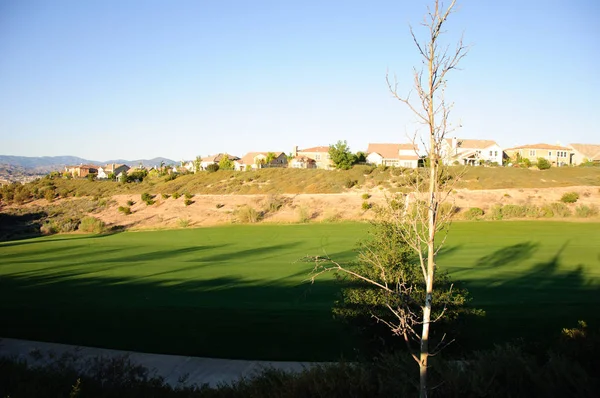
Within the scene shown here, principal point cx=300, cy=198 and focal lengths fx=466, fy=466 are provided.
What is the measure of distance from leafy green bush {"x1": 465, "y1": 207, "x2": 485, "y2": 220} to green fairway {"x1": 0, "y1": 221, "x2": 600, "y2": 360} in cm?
755

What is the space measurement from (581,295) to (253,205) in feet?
127

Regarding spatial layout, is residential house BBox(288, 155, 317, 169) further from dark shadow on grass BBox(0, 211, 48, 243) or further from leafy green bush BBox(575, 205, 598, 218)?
leafy green bush BBox(575, 205, 598, 218)

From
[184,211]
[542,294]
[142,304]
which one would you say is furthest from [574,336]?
[184,211]

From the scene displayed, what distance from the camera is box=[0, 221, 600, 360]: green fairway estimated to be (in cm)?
1333

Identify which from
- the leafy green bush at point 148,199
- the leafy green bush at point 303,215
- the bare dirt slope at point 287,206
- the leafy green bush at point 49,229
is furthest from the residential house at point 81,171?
the leafy green bush at point 303,215

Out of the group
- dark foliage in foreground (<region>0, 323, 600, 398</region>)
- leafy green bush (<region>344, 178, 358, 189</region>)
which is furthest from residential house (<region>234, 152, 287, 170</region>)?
dark foliage in foreground (<region>0, 323, 600, 398</region>)

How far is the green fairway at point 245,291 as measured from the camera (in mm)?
13328

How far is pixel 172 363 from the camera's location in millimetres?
12078

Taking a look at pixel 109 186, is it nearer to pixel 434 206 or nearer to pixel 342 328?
pixel 342 328

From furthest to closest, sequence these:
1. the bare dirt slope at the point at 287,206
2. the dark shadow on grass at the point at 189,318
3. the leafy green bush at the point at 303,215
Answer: the bare dirt slope at the point at 287,206, the leafy green bush at the point at 303,215, the dark shadow on grass at the point at 189,318

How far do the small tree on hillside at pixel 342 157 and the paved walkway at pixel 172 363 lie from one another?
202 feet

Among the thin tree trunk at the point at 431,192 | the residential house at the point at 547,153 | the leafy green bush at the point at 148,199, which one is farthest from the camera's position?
the residential house at the point at 547,153

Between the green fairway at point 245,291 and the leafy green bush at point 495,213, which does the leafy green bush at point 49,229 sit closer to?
the green fairway at point 245,291

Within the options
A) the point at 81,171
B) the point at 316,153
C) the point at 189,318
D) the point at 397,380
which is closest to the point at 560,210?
the point at 189,318
